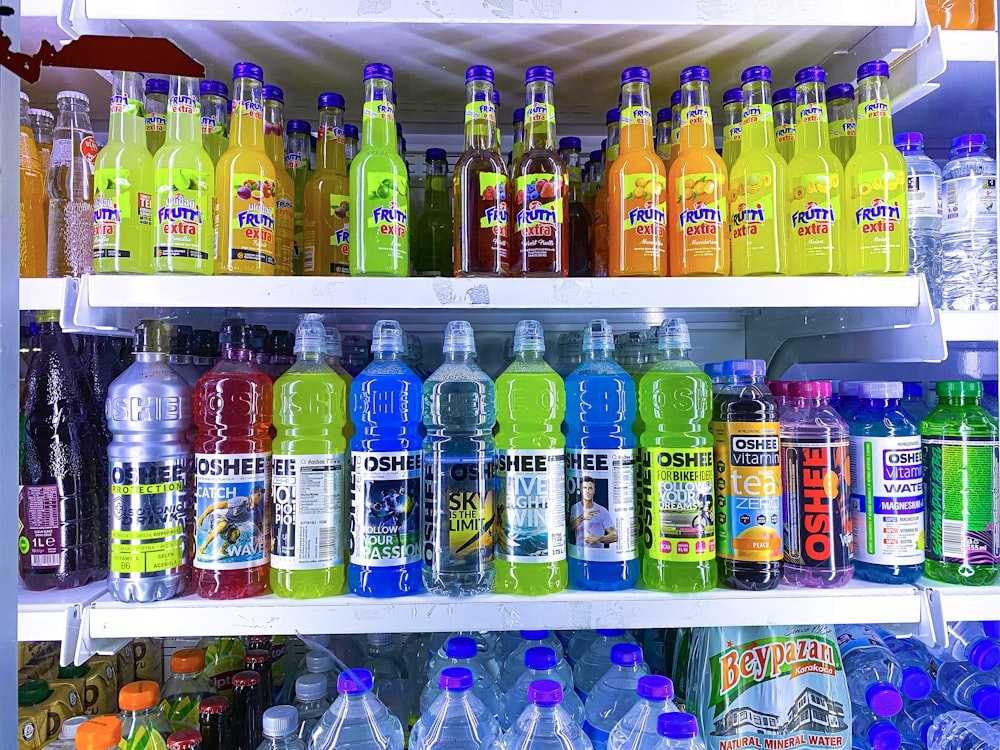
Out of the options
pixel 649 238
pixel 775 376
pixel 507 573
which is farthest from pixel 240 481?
pixel 775 376

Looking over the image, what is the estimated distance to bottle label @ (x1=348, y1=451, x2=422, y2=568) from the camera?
108 cm

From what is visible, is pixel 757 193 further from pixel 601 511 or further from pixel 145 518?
pixel 145 518

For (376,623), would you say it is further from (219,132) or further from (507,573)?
(219,132)

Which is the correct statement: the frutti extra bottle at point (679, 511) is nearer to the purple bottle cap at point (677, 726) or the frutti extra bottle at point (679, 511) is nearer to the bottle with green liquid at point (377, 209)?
the purple bottle cap at point (677, 726)

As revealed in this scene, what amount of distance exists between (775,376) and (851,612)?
27.0 inches

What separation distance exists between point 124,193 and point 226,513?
1.94 ft

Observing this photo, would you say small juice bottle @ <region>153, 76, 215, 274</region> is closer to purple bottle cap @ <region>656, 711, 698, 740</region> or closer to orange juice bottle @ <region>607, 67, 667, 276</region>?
orange juice bottle @ <region>607, 67, 667, 276</region>

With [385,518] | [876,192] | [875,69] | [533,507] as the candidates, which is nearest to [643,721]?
[533,507]

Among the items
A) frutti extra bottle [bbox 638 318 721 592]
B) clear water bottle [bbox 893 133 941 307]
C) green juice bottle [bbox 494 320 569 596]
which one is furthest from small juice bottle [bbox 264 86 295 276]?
clear water bottle [bbox 893 133 941 307]

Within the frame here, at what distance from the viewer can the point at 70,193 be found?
4.04 ft

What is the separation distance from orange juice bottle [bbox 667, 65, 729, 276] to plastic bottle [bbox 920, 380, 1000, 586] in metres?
0.53

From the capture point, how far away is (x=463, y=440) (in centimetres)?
115

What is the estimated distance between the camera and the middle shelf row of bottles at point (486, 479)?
3.57 ft

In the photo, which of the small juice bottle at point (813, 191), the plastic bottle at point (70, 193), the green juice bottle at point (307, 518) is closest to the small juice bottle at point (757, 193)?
the small juice bottle at point (813, 191)
